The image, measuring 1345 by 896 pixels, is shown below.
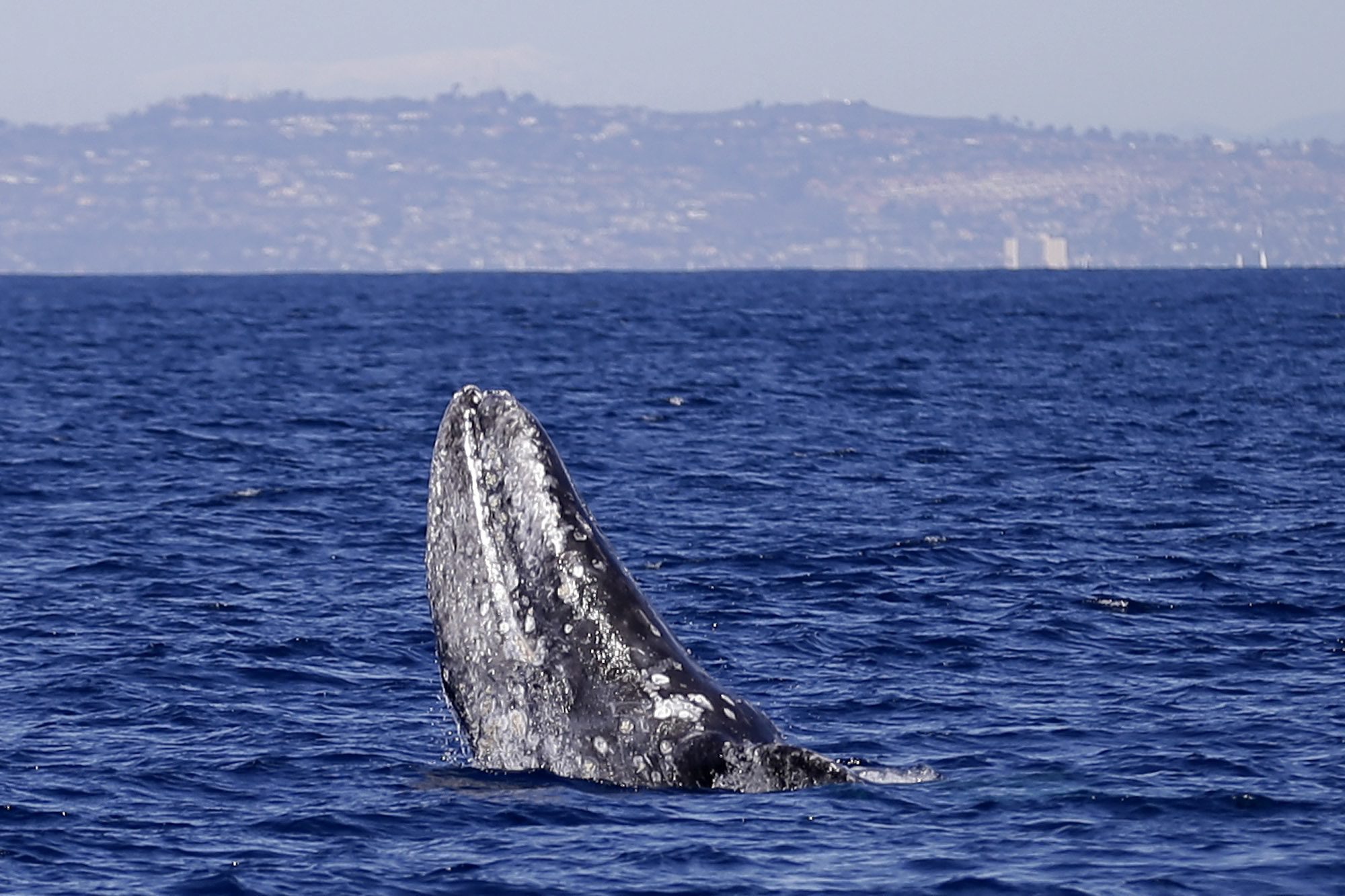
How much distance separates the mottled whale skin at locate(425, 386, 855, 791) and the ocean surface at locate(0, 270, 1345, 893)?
0.38 metres

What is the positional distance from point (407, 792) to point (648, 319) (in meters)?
88.0

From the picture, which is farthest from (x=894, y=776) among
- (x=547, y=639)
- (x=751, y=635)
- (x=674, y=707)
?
(x=751, y=635)

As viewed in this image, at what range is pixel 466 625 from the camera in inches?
494

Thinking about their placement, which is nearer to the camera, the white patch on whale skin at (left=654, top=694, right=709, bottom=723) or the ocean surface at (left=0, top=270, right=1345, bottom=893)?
the white patch on whale skin at (left=654, top=694, right=709, bottom=723)

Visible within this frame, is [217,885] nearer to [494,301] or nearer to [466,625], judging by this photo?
[466,625]

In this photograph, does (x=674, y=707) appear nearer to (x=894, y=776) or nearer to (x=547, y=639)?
(x=547, y=639)

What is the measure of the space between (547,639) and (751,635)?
8.71 m

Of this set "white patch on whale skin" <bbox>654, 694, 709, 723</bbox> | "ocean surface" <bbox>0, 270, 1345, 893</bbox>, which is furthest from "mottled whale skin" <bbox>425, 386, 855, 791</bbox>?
"ocean surface" <bbox>0, 270, 1345, 893</bbox>

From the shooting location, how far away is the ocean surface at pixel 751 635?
12.8m

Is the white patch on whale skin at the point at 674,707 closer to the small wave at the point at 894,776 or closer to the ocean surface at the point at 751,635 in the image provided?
the ocean surface at the point at 751,635

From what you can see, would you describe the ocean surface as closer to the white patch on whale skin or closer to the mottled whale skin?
the mottled whale skin

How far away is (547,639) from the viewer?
12484mm

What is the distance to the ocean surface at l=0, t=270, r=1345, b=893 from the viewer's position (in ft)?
41.9

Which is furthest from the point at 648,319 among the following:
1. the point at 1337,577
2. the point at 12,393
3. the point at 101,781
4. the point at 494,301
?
the point at 101,781
